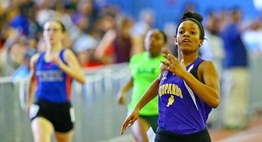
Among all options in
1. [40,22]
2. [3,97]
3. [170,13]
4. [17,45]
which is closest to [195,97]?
[3,97]

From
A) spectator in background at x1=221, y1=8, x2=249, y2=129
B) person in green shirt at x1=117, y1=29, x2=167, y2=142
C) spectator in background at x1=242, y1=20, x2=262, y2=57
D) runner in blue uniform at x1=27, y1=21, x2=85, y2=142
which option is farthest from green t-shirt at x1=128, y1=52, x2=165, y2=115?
spectator in background at x1=242, y1=20, x2=262, y2=57

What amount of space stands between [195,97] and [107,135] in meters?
6.07

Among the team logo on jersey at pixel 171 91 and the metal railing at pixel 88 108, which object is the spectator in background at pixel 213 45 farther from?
the team logo on jersey at pixel 171 91

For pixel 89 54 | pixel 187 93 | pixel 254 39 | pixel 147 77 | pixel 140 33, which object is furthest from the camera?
pixel 254 39

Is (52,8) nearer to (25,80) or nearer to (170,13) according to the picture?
(25,80)

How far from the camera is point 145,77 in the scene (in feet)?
27.3

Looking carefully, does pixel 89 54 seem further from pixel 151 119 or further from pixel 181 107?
pixel 181 107

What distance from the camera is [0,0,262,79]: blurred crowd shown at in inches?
445

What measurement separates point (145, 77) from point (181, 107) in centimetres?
277

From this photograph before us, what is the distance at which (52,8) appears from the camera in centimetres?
1380

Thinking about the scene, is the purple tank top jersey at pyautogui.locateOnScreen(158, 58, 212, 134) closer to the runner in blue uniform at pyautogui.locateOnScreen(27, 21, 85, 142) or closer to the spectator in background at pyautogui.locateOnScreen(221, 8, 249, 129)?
the runner in blue uniform at pyautogui.locateOnScreen(27, 21, 85, 142)

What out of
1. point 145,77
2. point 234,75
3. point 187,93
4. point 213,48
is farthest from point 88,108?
point 187,93

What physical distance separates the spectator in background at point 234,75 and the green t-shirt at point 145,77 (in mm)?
5719

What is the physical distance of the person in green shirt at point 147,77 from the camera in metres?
8.10
